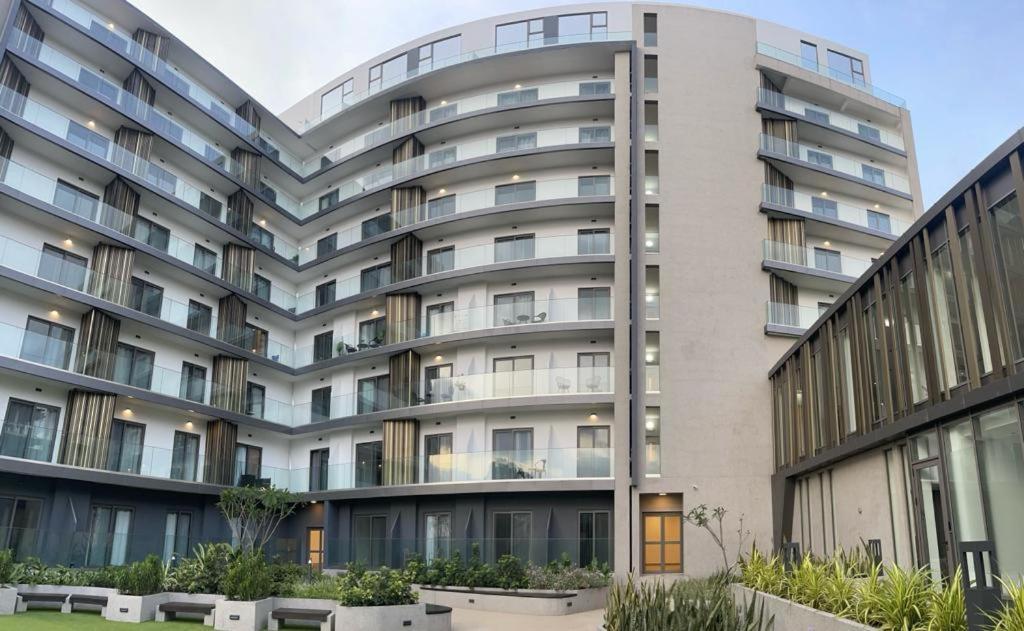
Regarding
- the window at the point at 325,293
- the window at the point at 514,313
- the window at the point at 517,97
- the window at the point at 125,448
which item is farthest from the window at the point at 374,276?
the window at the point at 125,448

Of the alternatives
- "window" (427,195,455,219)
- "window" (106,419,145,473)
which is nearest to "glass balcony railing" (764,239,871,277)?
"window" (427,195,455,219)

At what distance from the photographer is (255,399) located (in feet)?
112

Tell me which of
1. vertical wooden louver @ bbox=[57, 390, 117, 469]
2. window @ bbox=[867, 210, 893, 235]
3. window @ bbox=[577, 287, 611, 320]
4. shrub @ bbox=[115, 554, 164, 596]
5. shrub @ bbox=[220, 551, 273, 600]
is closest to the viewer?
shrub @ bbox=[220, 551, 273, 600]

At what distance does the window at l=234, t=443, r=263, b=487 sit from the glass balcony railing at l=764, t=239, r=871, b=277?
21.9m

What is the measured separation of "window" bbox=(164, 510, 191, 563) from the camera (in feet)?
94.4

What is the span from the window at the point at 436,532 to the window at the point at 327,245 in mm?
13875

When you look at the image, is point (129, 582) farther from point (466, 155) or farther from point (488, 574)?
point (466, 155)

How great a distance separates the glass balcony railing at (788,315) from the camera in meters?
29.1

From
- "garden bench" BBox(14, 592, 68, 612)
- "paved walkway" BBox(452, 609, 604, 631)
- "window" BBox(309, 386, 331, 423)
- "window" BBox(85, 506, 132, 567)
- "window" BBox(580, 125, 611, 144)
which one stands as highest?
"window" BBox(580, 125, 611, 144)

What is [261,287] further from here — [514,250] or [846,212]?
[846,212]

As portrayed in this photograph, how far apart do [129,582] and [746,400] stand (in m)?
19.8

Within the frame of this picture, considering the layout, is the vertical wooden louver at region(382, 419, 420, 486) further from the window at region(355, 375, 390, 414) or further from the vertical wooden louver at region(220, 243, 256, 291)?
the vertical wooden louver at region(220, 243, 256, 291)

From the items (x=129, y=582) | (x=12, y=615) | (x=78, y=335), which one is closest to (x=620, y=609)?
(x=129, y=582)

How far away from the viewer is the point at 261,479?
32.2m
